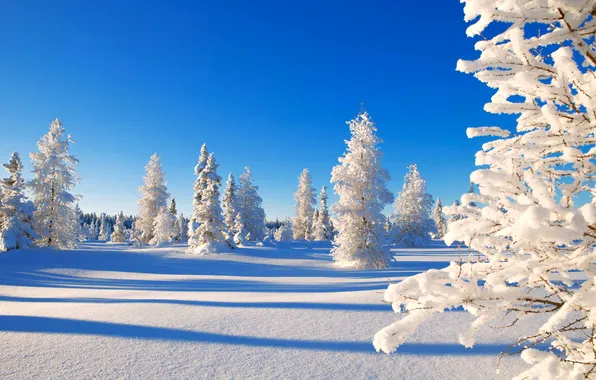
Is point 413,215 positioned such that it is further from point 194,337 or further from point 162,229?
point 194,337

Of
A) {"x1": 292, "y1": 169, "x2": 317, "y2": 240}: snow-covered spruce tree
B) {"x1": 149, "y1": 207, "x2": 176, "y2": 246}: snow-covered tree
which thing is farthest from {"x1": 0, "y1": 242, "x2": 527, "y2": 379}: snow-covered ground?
{"x1": 292, "y1": 169, "x2": 317, "y2": 240}: snow-covered spruce tree

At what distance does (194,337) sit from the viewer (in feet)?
16.3

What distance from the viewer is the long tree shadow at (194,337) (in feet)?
14.0

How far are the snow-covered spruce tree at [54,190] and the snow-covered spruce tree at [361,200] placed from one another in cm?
1989

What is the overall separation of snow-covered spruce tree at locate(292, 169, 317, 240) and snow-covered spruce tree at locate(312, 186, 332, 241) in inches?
56.2

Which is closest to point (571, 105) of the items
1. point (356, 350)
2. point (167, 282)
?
point (356, 350)

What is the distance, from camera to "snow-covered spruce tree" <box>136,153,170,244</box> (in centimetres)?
3856

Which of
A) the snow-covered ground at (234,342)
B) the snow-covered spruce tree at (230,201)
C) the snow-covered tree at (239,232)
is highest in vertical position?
the snow-covered spruce tree at (230,201)

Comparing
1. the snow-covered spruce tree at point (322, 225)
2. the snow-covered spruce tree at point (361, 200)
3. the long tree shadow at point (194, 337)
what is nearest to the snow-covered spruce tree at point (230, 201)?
the snow-covered spruce tree at point (322, 225)

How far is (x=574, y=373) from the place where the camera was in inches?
62.6

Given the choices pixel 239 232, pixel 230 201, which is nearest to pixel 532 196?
pixel 239 232

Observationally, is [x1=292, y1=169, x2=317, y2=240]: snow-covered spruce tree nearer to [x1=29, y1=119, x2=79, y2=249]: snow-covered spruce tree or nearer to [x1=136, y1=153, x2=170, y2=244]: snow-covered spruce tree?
[x1=136, y1=153, x2=170, y2=244]: snow-covered spruce tree

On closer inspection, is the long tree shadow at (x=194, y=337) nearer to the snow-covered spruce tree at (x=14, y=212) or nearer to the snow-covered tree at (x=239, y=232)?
the snow-covered spruce tree at (x=14, y=212)

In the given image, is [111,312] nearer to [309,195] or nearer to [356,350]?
[356,350]
